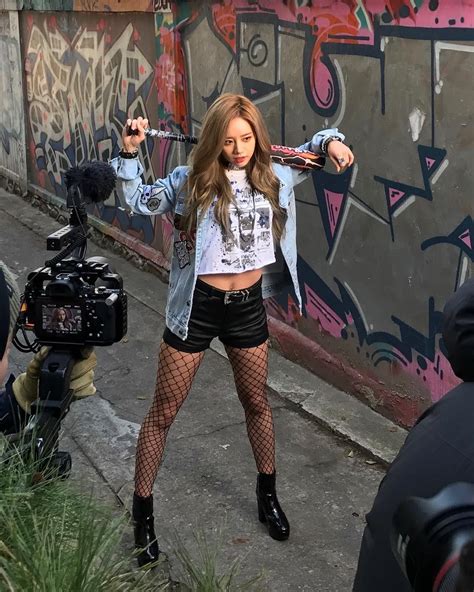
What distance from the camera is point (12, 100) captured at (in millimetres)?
10859

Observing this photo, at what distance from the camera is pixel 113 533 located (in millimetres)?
2500

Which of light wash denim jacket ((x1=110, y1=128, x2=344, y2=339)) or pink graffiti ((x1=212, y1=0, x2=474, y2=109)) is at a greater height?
pink graffiti ((x1=212, y1=0, x2=474, y2=109))

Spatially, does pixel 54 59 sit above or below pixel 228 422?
above

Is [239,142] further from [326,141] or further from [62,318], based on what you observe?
[62,318]

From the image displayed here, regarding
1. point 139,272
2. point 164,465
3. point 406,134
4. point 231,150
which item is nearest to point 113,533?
point 231,150

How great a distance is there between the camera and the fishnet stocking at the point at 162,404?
3396 mm

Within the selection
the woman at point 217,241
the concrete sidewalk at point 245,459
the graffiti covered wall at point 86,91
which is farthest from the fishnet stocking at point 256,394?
the graffiti covered wall at point 86,91

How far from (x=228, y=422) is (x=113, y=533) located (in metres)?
2.33

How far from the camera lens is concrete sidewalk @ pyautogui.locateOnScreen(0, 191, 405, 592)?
12.0 ft

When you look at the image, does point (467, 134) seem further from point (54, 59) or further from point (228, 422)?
point (54, 59)

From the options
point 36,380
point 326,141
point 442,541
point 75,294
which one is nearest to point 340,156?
point 326,141

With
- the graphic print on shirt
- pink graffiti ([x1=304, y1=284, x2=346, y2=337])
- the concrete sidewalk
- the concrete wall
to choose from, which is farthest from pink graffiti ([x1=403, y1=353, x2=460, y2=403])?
the graphic print on shirt

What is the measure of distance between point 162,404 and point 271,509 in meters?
0.73

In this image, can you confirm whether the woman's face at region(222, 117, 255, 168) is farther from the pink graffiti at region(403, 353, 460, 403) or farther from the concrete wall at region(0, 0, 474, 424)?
the pink graffiti at region(403, 353, 460, 403)
